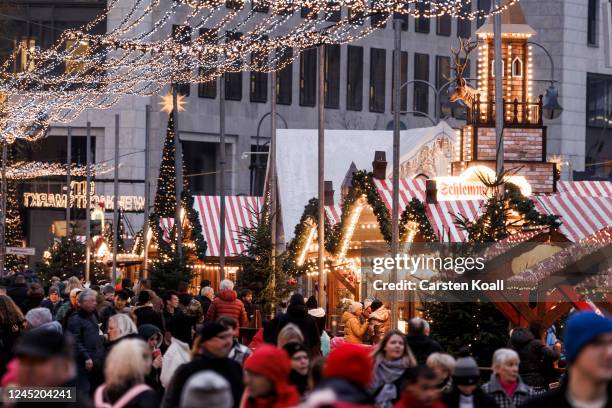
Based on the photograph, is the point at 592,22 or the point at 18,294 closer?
the point at 18,294

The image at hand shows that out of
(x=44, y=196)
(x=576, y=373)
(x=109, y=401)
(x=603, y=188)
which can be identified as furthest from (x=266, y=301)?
(x=44, y=196)

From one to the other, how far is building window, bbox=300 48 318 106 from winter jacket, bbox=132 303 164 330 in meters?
70.5

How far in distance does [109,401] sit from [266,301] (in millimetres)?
25195

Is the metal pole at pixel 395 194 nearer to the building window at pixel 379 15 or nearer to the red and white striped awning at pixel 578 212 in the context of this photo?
the building window at pixel 379 15

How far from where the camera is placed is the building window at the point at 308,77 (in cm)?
9006

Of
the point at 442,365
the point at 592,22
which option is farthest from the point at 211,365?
the point at 592,22

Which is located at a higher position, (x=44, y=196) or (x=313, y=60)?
(x=313, y=60)

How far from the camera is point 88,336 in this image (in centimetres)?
1698

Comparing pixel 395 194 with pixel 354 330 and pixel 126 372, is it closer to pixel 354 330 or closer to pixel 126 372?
pixel 354 330

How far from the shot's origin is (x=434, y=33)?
9562 centimetres

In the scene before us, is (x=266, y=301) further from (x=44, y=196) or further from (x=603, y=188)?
(x=44, y=196)

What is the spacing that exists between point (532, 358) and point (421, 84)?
78409 millimetres

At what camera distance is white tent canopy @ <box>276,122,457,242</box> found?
145ft

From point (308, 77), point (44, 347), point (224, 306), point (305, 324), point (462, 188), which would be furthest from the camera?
point (308, 77)
